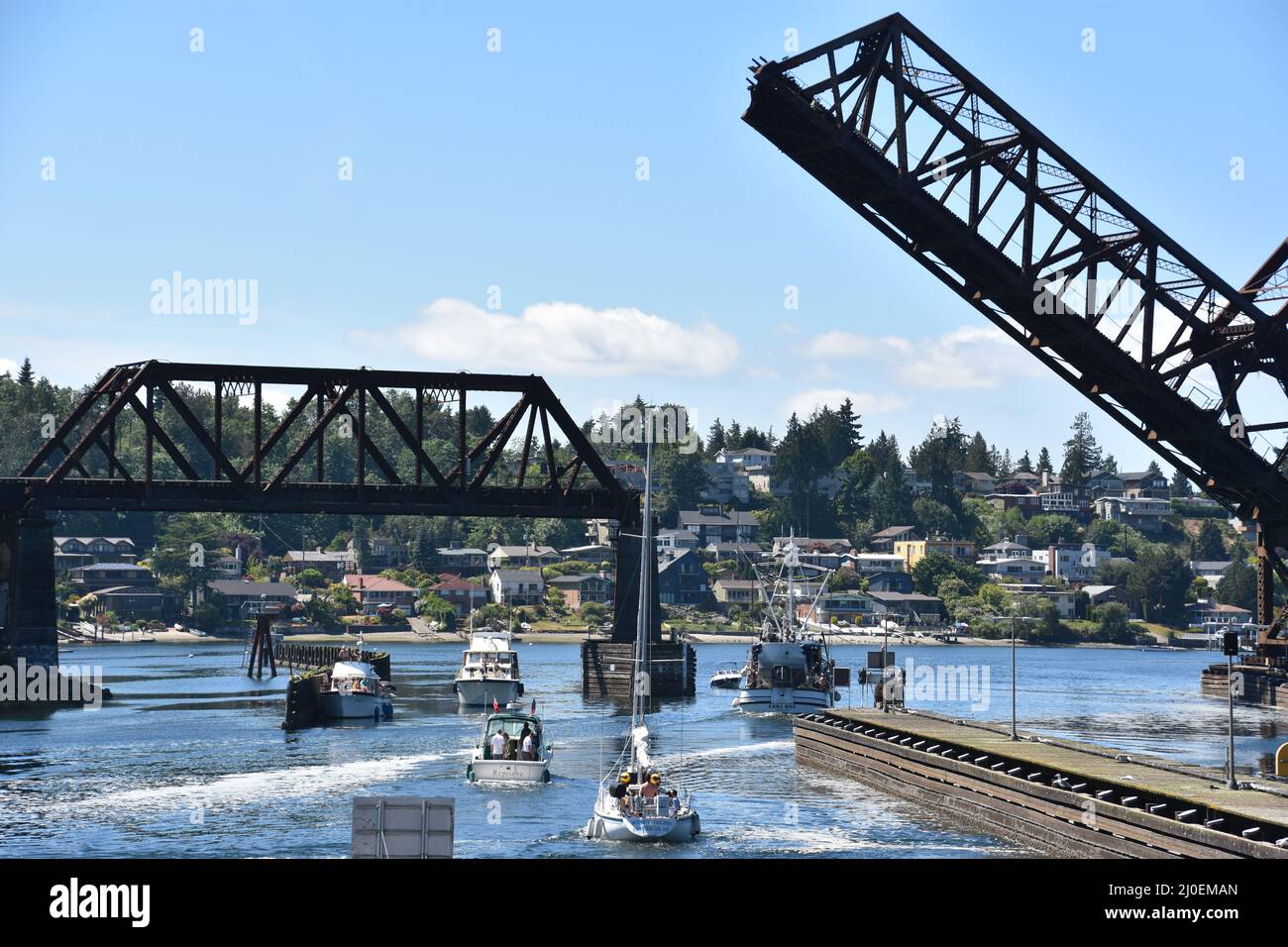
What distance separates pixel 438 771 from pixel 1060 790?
22.9 meters

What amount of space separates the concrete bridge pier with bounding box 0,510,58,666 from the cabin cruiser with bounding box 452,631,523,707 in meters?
21.4

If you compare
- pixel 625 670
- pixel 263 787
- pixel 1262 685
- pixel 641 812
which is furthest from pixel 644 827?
pixel 625 670

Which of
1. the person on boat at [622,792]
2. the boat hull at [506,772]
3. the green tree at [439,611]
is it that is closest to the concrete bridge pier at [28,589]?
the boat hull at [506,772]

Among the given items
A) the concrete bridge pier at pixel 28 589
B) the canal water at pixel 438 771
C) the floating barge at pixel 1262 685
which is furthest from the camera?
the concrete bridge pier at pixel 28 589

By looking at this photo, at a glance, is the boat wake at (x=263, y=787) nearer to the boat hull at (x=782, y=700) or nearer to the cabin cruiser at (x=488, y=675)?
the cabin cruiser at (x=488, y=675)

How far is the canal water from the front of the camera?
138 ft

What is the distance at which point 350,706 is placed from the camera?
76.8m

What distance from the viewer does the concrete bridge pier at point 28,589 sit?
82.9 m

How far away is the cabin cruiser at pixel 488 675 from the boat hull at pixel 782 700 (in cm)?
1207

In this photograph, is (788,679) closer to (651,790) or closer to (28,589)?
(28,589)

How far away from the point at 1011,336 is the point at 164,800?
34685 mm

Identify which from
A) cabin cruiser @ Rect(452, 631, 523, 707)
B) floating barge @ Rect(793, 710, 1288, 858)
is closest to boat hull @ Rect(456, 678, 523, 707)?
cabin cruiser @ Rect(452, 631, 523, 707)
